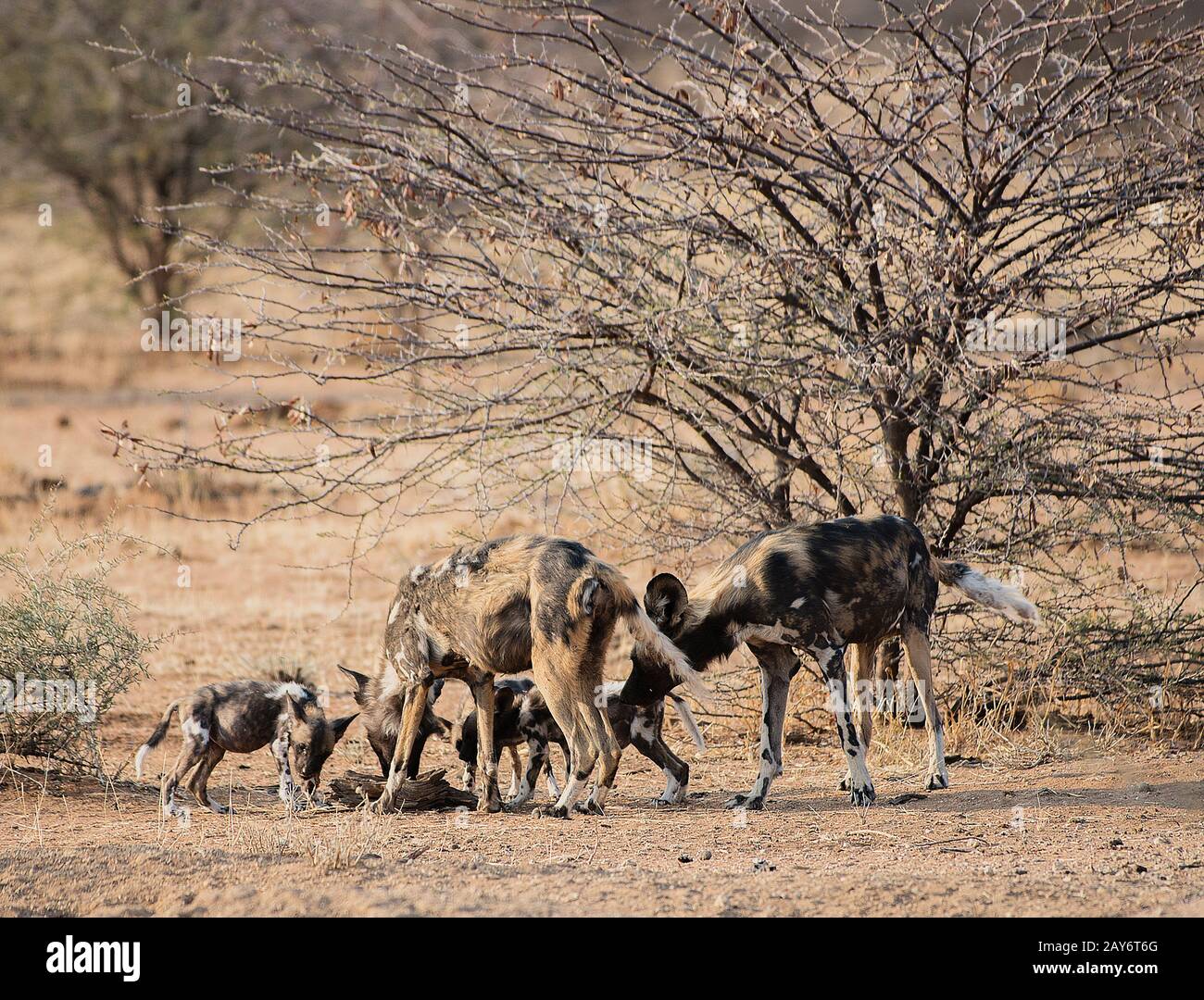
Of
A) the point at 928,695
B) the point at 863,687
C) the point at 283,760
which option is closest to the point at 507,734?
the point at 283,760

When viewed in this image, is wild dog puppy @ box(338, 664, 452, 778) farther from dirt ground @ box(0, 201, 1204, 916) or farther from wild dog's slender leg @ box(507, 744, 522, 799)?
dirt ground @ box(0, 201, 1204, 916)

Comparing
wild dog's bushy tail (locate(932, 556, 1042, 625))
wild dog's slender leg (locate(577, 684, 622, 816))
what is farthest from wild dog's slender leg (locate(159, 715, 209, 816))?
wild dog's bushy tail (locate(932, 556, 1042, 625))

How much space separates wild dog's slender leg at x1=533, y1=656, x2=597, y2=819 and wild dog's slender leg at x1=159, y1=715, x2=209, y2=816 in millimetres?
1735

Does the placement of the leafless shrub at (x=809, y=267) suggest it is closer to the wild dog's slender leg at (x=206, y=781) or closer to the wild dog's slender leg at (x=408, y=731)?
the wild dog's slender leg at (x=408, y=731)

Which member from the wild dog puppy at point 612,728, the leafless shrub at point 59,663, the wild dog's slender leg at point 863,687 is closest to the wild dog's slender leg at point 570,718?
the wild dog puppy at point 612,728

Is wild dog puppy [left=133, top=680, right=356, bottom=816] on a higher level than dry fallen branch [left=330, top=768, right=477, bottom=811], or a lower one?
higher

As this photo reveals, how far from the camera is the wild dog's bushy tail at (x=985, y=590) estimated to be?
273 inches

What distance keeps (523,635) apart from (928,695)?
6.94ft

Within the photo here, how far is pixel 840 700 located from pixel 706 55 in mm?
3270

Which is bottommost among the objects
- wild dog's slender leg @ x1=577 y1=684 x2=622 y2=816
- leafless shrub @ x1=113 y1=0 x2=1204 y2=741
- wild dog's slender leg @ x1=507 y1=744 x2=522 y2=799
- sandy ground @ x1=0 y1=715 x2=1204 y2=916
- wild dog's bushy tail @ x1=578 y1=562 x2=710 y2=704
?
sandy ground @ x1=0 y1=715 x2=1204 y2=916

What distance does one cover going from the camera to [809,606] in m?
6.54

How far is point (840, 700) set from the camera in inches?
260

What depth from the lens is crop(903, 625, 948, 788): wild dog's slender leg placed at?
23.1 feet

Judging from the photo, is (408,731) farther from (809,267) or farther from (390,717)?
(809,267)
